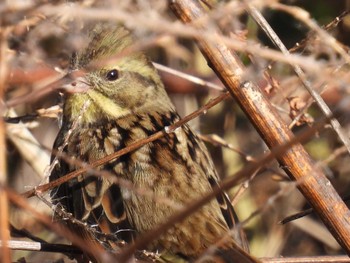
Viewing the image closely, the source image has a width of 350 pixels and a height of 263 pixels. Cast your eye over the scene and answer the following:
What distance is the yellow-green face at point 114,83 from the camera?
3.21 metres

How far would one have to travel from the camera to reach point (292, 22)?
500 centimetres

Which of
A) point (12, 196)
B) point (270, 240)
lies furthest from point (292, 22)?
point (12, 196)

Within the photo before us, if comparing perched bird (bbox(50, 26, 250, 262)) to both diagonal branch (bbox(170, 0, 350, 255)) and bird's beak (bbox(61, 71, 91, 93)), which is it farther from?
diagonal branch (bbox(170, 0, 350, 255))

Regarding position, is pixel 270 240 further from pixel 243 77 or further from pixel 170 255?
pixel 243 77

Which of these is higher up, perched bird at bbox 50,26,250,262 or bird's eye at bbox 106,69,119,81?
bird's eye at bbox 106,69,119,81

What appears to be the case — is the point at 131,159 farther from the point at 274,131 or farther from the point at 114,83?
the point at 274,131

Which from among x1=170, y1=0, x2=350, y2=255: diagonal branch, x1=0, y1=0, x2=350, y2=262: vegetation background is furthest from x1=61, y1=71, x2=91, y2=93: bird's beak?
x1=170, y1=0, x2=350, y2=255: diagonal branch

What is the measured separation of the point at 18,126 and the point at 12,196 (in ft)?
6.91

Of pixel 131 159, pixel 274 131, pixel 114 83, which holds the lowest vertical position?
pixel 274 131

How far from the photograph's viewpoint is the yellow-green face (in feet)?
10.5

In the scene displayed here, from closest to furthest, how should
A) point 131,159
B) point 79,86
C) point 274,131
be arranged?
point 274,131
point 131,159
point 79,86

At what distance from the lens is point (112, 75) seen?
3438mm

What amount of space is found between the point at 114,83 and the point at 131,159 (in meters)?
0.51

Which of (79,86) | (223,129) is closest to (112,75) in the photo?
(79,86)
